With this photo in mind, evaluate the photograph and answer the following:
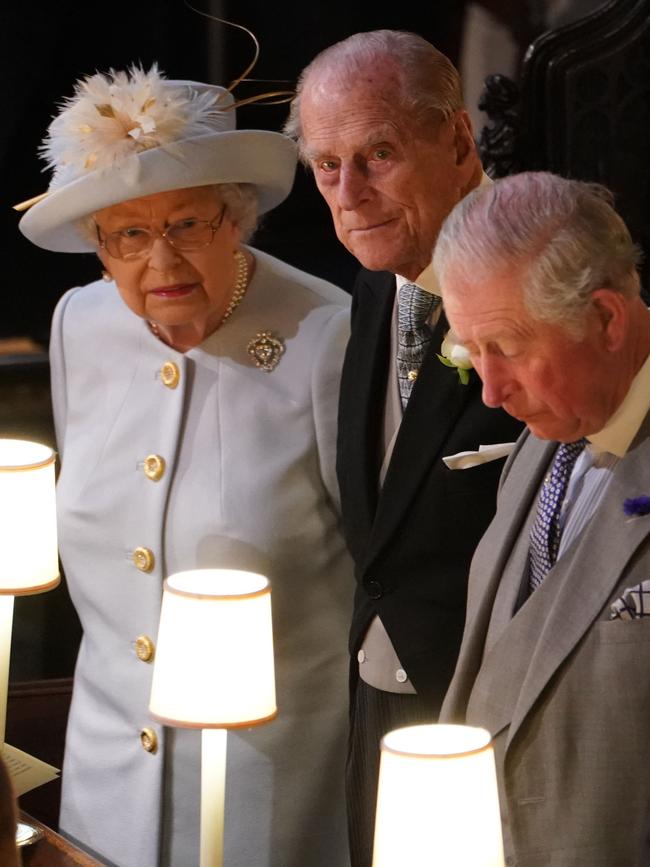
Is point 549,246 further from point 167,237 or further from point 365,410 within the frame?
point 167,237

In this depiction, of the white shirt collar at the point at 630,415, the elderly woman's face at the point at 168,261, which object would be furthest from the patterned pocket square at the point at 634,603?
the elderly woman's face at the point at 168,261

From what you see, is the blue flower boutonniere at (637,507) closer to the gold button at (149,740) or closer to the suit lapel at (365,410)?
the suit lapel at (365,410)

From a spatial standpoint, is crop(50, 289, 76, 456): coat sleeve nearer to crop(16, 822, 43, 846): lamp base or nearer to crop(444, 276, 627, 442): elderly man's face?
crop(16, 822, 43, 846): lamp base

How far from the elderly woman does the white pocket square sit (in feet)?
1.46

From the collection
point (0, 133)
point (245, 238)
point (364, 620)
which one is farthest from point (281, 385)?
point (0, 133)

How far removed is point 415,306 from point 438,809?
111cm

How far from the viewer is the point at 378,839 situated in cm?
183

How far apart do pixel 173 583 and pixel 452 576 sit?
46cm

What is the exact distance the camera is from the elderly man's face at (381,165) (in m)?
2.53

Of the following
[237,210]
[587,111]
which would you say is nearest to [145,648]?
[237,210]

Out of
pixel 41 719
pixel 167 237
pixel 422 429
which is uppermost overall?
pixel 167 237

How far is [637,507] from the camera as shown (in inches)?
74.3

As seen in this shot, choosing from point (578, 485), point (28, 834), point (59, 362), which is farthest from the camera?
point (59, 362)

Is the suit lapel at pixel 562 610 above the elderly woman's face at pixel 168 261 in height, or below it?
below
